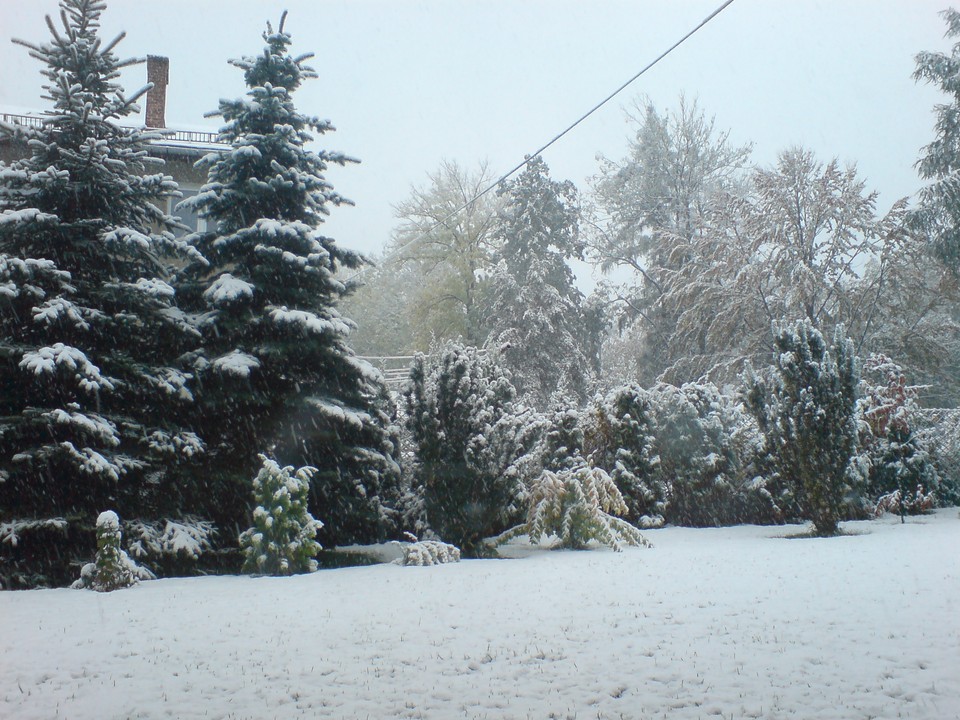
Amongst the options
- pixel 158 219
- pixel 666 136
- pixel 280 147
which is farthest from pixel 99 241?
pixel 666 136

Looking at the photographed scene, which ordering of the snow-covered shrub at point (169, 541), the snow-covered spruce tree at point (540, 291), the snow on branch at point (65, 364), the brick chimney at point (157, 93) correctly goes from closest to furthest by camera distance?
the snow on branch at point (65, 364) < the snow-covered shrub at point (169, 541) < the brick chimney at point (157, 93) < the snow-covered spruce tree at point (540, 291)

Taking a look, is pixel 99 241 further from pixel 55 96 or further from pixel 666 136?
pixel 666 136

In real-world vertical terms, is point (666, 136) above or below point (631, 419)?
above

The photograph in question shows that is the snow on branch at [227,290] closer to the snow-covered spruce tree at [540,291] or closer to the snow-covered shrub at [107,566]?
the snow-covered shrub at [107,566]

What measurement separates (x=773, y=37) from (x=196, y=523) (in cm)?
1067

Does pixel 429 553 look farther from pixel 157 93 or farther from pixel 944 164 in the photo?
pixel 944 164

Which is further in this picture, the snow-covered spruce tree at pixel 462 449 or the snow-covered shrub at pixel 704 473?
the snow-covered shrub at pixel 704 473

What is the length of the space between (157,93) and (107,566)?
14942mm

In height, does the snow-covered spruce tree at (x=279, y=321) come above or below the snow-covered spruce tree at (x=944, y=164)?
below

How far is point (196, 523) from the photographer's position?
35.8ft

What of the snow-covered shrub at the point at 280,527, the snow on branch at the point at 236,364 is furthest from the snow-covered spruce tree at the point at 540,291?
the snow-covered shrub at the point at 280,527

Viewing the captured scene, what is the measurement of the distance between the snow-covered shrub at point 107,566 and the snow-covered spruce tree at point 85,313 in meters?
0.79

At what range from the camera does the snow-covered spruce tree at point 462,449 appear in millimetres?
11609

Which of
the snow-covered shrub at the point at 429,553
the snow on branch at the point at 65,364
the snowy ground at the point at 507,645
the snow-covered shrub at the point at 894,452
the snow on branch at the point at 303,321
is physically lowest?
the snowy ground at the point at 507,645
